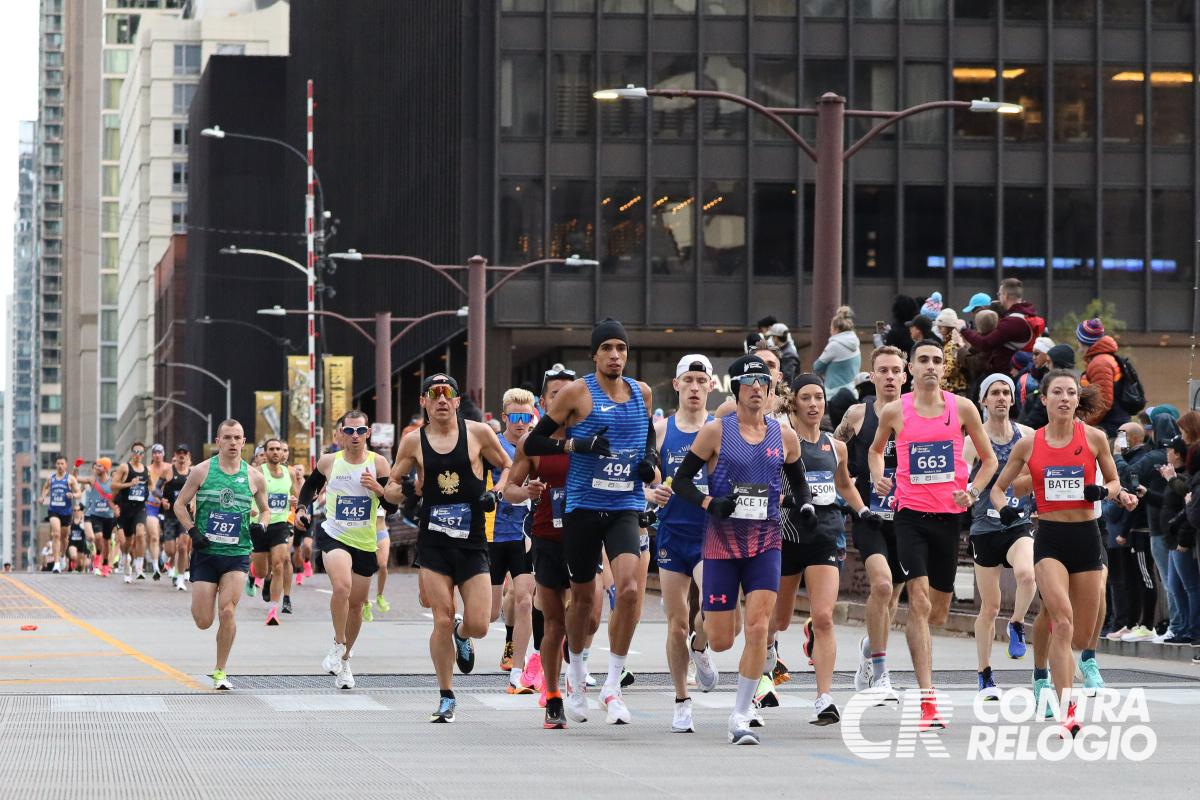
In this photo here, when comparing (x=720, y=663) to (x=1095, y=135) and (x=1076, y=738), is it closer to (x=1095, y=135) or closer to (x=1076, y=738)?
(x=1076, y=738)

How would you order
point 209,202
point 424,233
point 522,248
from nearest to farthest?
point 522,248, point 424,233, point 209,202

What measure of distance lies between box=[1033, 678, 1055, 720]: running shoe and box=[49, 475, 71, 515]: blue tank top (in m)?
31.7

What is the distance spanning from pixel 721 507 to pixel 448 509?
218 centimetres

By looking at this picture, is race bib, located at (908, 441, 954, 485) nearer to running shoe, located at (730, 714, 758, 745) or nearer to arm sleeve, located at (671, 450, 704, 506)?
arm sleeve, located at (671, 450, 704, 506)

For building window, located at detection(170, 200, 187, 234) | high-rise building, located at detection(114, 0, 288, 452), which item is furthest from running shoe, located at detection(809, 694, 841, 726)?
building window, located at detection(170, 200, 187, 234)

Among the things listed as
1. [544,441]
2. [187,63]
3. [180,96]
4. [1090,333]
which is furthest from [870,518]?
[180,96]

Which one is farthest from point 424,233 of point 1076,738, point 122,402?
point 122,402

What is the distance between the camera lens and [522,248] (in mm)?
58469

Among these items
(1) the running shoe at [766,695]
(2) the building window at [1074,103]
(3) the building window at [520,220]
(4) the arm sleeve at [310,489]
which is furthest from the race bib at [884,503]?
(2) the building window at [1074,103]

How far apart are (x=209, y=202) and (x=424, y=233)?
67.6m

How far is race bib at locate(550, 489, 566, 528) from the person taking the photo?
13211 millimetres

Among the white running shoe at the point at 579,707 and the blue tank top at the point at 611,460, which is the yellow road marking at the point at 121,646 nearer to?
the white running shoe at the point at 579,707

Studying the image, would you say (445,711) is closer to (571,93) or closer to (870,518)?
(870,518)

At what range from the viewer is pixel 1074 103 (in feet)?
193
